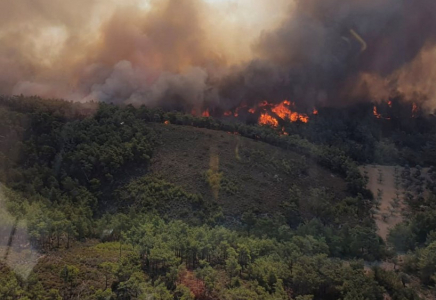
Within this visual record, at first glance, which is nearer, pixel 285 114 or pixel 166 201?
pixel 166 201

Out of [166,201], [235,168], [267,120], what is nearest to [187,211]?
[166,201]

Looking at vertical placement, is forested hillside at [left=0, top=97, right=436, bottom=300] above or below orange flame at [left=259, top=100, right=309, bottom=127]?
below

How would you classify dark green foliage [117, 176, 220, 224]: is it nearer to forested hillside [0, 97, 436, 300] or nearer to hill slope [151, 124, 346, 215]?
forested hillside [0, 97, 436, 300]

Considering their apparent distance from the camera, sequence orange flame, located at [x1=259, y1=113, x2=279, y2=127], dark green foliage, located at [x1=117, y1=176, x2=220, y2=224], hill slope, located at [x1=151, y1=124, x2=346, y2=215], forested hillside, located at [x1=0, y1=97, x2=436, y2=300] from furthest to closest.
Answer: orange flame, located at [x1=259, y1=113, x2=279, y2=127] → hill slope, located at [x1=151, y1=124, x2=346, y2=215] → dark green foliage, located at [x1=117, y1=176, x2=220, y2=224] → forested hillside, located at [x1=0, y1=97, x2=436, y2=300]

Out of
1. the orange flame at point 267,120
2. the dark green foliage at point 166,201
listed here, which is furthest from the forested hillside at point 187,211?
the orange flame at point 267,120

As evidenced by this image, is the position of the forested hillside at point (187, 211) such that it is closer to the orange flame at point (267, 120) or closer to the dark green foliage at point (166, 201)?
the dark green foliage at point (166, 201)

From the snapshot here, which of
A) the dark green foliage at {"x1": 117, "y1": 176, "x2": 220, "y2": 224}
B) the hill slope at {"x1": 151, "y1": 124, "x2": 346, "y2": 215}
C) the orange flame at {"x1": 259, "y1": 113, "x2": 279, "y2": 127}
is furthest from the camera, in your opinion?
the orange flame at {"x1": 259, "y1": 113, "x2": 279, "y2": 127}

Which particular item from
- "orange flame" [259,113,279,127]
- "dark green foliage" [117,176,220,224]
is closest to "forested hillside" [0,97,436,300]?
"dark green foliage" [117,176,220,224]

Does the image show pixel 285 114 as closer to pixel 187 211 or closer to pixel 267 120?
pixel 267 120

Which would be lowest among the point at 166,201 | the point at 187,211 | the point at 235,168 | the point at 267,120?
the point at 187,211
